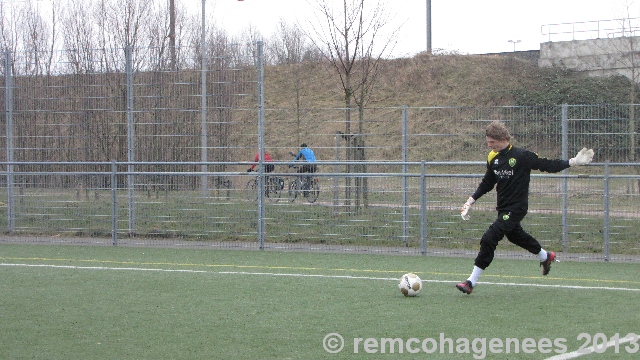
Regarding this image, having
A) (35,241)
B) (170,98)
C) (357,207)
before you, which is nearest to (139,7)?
(170,98)

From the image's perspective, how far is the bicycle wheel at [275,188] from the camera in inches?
605

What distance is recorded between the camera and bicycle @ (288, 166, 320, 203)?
50.5ft

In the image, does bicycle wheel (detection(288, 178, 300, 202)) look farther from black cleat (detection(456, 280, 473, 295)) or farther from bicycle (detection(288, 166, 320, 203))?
black cleat (detection(456, 280, 473, 295))

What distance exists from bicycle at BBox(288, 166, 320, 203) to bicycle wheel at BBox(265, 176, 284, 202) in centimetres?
19

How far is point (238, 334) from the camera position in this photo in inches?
284

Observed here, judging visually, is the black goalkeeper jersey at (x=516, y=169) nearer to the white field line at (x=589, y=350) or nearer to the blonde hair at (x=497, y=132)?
the blonde hair at (x=497, y=132)

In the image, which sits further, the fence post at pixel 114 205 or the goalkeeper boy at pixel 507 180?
the fence post at pixel 114 205

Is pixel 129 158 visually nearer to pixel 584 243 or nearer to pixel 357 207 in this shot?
pixel 357 207

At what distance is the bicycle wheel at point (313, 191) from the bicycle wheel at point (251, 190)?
95cm

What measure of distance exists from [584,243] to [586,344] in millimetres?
7701

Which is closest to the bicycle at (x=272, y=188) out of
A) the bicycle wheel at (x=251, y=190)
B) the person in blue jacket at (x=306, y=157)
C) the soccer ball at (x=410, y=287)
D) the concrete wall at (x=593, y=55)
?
the bicycle wheel at (x=251, y=190)

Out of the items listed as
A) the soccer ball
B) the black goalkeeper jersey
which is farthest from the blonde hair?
the soccer ball

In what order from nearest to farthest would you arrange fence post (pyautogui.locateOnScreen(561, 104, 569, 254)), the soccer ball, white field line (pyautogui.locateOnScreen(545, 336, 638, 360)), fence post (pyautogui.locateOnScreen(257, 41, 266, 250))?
white field line (pyautogui.locateOnScreen(545, 336, 638, 360))
the soccer ball
fence post (pyautogui.locateOnScreen(561, 104, 569, 254))
fence post (pyautogui.locateOnScreen(257, 41, 266, 250))

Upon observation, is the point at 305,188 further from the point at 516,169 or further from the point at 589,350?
the point at 589,350
